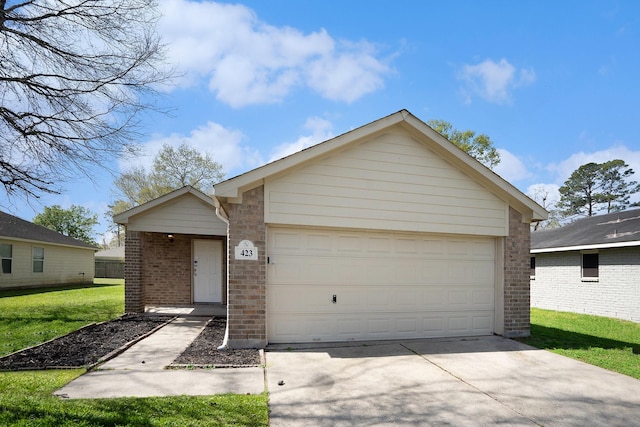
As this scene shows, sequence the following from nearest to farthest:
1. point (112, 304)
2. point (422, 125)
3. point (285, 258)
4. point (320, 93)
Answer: point (285, 258)
point (422, 125)
point (320, 93)
point (112, 304)

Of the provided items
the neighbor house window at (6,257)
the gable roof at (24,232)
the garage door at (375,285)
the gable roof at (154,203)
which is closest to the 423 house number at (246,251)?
the garage door at (375,285)

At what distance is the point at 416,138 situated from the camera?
756 centimetres

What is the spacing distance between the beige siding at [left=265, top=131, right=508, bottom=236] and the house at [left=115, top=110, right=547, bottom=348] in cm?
2

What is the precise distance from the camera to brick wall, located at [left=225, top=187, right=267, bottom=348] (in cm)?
626

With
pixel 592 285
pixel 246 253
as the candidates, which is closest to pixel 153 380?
pixel 246 253

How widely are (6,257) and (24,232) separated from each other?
1.80m

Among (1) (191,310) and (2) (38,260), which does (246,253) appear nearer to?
(1) (191,310)

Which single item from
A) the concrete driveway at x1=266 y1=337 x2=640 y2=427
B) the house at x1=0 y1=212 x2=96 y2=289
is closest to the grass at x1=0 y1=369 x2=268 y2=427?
the concrete driveway at x1=266 y1=337 x2=640 y2=427

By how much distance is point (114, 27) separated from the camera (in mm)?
7809

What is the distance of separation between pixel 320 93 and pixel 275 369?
863 centimetres

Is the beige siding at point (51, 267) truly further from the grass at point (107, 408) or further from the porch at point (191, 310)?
the grass at point (107, 408)

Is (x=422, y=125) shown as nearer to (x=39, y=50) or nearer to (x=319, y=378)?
(x=319, y=378)

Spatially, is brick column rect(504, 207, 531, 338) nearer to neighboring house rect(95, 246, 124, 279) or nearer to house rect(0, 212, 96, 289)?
house rect(0, 212, 96, 289)

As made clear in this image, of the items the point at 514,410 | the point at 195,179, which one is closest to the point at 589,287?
the point at 514,410
